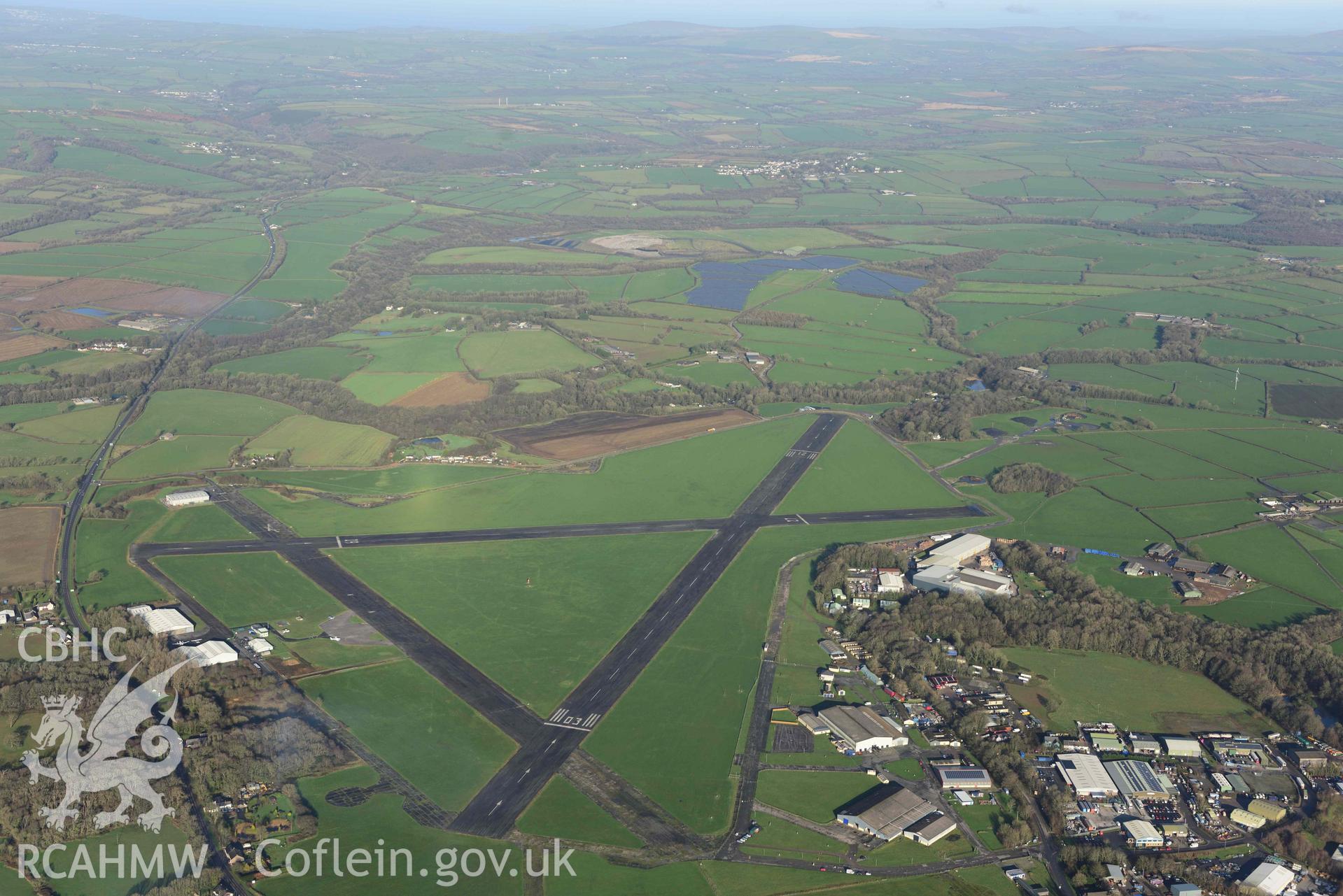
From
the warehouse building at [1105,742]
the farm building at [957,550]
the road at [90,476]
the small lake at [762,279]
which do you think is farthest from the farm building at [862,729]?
the small lake at [762,279]

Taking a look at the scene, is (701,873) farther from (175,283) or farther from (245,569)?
(175,283)

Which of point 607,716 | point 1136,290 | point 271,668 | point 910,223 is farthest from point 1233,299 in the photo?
point 271,668

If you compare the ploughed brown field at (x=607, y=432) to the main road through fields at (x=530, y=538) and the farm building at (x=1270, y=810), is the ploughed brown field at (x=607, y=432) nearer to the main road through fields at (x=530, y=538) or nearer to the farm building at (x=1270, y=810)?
the main road through fields at (x=530, y=538)

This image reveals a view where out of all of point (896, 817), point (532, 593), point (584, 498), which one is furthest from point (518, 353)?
point (896, 817)

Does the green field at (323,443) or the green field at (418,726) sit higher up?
the green field at (323,443)

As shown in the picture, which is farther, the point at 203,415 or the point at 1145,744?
the point at 203,415

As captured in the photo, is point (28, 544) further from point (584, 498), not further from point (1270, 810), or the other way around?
point (1270, 810)
